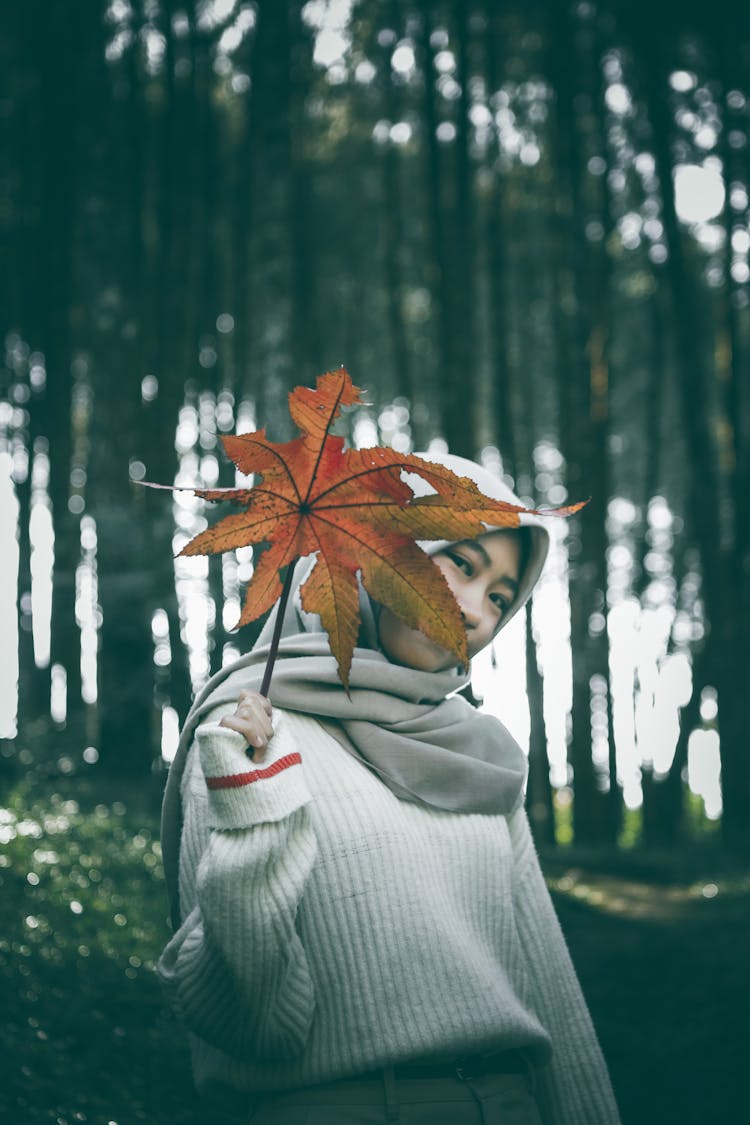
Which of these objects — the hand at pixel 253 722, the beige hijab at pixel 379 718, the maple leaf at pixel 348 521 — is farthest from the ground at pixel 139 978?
the maple leaf at pixel 348 521

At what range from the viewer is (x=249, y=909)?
117 cm

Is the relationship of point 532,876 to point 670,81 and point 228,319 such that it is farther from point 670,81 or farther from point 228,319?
point 228,319

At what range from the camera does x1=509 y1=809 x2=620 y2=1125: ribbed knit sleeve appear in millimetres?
1601

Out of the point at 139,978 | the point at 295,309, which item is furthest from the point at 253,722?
the point at 295,309

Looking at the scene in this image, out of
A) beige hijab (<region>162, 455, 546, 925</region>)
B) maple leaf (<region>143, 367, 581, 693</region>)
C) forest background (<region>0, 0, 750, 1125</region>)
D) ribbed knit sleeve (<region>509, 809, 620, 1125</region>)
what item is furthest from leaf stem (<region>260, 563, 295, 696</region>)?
forest background (<region>0, 0, 750, 1125</region>)

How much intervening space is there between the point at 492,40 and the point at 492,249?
1.79 metres

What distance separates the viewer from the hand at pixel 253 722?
1.17 meters

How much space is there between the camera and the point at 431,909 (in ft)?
4.77

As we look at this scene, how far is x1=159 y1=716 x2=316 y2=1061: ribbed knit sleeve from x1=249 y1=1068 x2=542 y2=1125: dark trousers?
0.26ft

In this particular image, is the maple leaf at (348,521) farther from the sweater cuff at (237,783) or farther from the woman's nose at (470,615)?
the woman's nose at (470,615)

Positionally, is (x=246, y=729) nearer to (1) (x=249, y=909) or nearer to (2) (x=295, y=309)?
(1) (x=249, y=909)

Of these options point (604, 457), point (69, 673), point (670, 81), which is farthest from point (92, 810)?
point (670, 81)

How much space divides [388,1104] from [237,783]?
54 cm

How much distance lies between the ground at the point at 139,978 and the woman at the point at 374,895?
1518 millimetres
